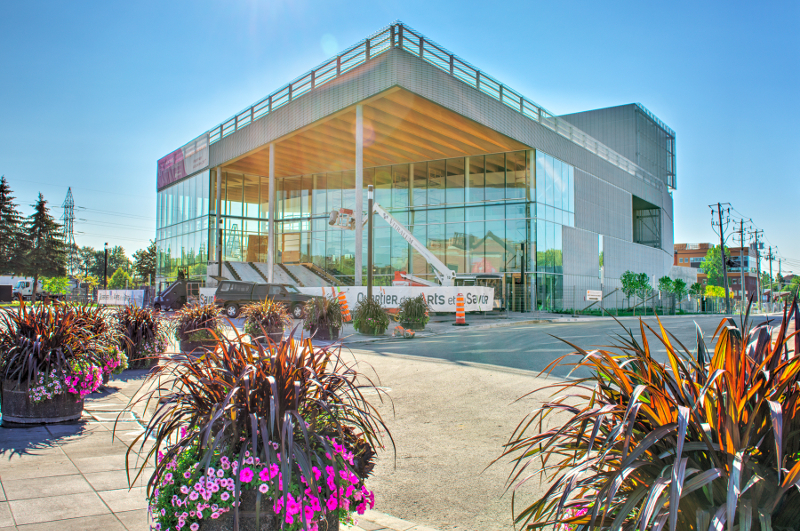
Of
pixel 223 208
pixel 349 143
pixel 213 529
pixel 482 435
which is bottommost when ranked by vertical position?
pixel 482 435

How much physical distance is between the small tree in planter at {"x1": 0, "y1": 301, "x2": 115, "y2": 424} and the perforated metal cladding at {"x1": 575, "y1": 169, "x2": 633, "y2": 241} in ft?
124

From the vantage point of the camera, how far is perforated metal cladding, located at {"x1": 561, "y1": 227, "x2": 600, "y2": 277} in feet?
125

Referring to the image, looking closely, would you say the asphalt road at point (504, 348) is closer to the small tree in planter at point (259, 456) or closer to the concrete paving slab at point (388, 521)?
the concrete paving slab at point (388, 521)

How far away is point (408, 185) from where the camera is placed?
40969 mm

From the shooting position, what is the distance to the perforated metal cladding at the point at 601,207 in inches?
1594

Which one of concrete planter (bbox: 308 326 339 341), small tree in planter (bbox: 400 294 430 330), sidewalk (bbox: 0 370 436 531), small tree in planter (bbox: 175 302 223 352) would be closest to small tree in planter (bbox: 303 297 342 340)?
concrete planter (bbox: 308 326 339 341)

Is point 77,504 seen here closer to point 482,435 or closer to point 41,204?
point 482,435

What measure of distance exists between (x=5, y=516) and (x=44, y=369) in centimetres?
305

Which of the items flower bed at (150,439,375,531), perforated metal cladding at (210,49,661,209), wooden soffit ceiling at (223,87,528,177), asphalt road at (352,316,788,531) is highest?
perforated metal cladding at (210,49,661,209)

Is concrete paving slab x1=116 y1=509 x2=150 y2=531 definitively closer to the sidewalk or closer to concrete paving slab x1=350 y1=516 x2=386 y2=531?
the sidewalk

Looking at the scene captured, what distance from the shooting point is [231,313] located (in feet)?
91.5

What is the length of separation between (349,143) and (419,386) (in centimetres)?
2932

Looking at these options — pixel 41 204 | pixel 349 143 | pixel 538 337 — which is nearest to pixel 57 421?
pixel 538 337

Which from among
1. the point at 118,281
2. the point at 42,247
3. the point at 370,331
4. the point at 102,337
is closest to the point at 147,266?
the point at 118,281
